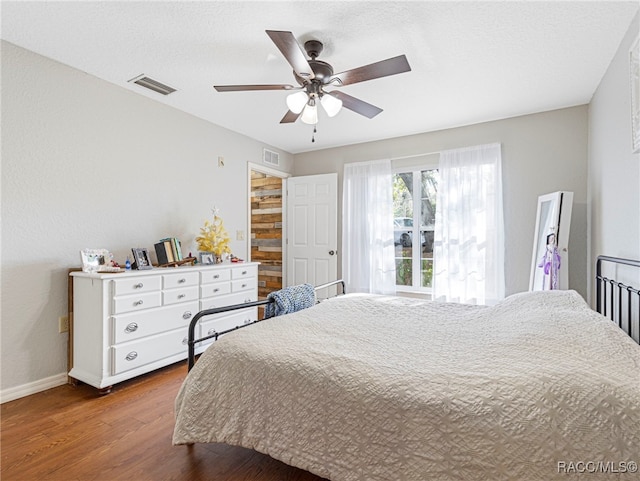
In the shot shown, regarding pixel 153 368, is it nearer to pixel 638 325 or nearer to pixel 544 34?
pixel 638 325

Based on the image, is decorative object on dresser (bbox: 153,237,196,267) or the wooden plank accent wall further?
the wooden plank accent wall

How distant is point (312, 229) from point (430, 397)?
387 cm

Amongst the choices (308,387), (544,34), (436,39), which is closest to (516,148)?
(544,34)

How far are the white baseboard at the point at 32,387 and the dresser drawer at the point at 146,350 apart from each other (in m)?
0.56

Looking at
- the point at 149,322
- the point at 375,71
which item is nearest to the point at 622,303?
the point at 375,71

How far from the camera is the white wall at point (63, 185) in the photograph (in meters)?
2.32

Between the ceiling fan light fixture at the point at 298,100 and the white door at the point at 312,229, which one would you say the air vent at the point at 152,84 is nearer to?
the ceiling fan light fixture at the point at 298,100

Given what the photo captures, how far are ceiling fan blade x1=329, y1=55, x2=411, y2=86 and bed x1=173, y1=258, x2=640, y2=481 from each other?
1499mm

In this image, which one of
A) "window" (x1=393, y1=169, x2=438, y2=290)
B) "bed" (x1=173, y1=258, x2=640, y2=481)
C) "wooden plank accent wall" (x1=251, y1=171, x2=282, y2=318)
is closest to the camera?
"bed" (x1=173, y1=258, x2=640, y2=481)

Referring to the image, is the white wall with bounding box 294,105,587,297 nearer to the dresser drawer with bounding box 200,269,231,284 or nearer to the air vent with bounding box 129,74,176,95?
the dresser drawer with bounding box 200,269,231,284

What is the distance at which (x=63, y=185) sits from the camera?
2576 mm

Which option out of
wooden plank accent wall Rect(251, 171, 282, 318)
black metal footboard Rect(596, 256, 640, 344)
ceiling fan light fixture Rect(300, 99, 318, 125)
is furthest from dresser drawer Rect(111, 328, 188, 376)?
black metal footboard Rect(596, 256, 640, 344)

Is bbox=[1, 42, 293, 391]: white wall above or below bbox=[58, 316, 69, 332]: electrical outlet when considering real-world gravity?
above

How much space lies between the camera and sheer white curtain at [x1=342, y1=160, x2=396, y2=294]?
4289mm
